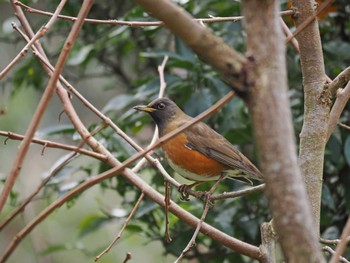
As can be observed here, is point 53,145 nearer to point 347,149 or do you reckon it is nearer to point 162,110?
point 347,149

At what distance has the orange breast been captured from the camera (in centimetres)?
413

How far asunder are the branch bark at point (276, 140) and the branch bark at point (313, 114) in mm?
1136

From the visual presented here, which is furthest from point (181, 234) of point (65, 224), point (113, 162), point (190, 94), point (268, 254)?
point (65, 224)

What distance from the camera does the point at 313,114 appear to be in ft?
7.77

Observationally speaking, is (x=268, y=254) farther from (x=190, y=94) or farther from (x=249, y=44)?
(x=190, y=94)

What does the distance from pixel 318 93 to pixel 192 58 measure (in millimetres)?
2146

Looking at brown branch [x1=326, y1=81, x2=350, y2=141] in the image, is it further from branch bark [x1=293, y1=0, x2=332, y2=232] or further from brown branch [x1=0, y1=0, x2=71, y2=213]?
brown branch [x1=0, y1=0, x2=71, y2=213]

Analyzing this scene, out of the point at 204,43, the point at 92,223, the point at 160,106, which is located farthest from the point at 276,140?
the point at 92,223

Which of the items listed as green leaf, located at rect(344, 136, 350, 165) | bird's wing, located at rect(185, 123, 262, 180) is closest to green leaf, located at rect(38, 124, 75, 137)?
bird's wing, located at rect(185, 123, 262, 180)

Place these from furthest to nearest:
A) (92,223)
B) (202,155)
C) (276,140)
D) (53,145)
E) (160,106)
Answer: (92,223), (160,106), (202,155), (53,145), (276,140)

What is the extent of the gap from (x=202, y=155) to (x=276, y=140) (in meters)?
3.18

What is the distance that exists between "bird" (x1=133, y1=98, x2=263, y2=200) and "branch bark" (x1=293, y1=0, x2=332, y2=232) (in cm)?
158

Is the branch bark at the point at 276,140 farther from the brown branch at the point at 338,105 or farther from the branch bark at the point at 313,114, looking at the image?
the brown branch at the point at 338,105

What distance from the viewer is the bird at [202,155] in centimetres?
405
